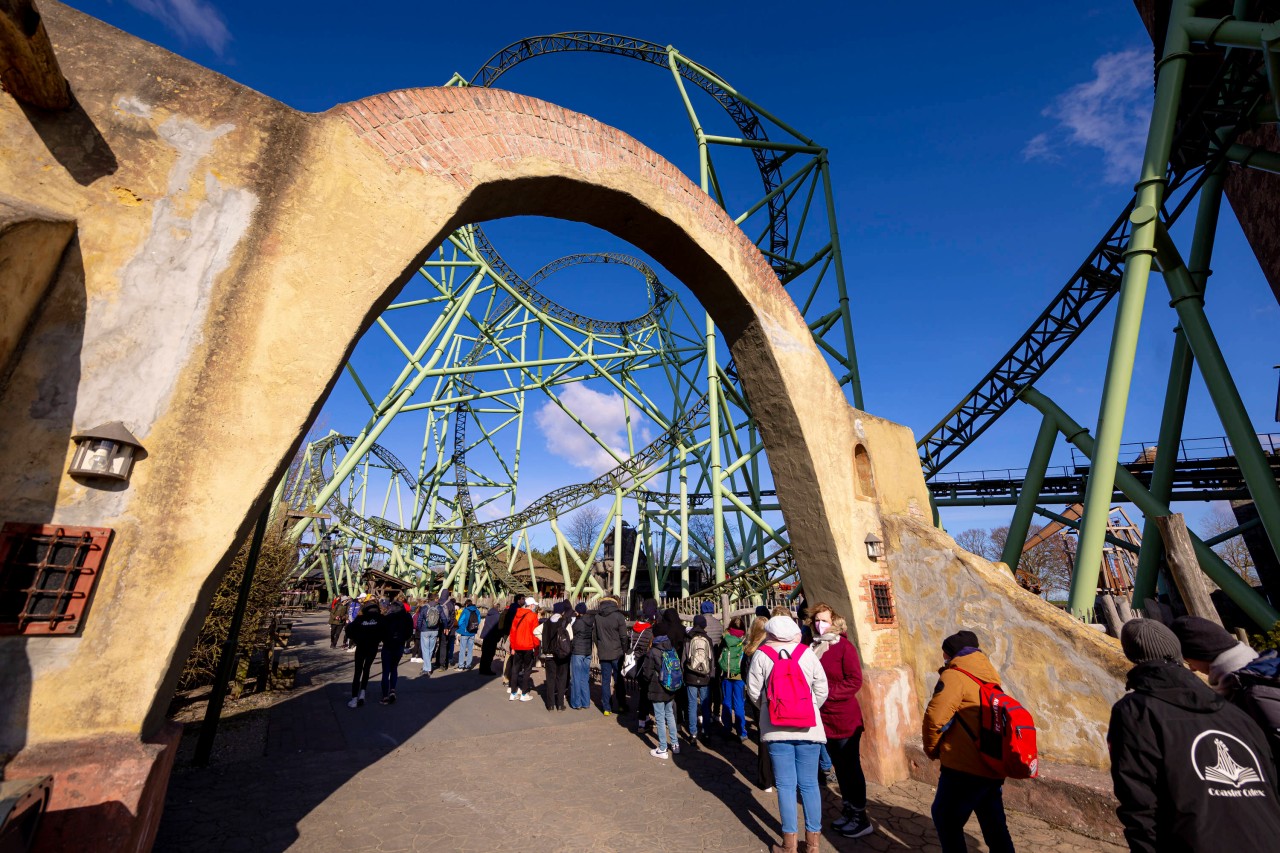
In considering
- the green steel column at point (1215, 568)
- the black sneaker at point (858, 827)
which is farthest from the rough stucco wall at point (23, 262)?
the green steel column at point (1215, 568)

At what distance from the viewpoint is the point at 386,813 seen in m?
3.60

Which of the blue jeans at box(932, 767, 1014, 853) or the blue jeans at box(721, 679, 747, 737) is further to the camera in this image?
the blue jeans at box(721, 679, 747, 737)

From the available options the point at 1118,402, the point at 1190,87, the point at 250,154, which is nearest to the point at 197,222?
the point at 250,154

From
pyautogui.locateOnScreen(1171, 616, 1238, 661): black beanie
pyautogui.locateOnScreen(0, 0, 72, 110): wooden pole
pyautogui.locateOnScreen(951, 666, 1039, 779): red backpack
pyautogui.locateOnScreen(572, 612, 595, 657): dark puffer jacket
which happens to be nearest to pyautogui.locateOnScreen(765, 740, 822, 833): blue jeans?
pyautogui.locateOnScreen(951, 666, 1039, 779): red backpack

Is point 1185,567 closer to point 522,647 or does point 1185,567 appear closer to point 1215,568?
point 1215,568

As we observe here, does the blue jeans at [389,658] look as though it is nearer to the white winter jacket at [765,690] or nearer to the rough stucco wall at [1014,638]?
the white winter jacket at [765,690]

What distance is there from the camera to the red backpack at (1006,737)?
2.38 metres

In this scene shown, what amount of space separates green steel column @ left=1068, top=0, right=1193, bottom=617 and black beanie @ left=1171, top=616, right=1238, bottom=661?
9.71ft

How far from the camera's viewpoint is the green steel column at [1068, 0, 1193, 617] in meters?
5.09

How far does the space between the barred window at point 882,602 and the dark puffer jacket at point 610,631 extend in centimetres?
302

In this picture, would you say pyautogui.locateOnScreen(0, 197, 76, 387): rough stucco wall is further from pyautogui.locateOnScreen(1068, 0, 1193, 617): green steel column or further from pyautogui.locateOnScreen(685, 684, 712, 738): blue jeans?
pyautogui.locateOnScreen(1068, 0, 1193, 617): green steel column

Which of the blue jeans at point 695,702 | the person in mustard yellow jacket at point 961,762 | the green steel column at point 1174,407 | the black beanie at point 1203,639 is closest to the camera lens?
the black beanie at point 1203,639

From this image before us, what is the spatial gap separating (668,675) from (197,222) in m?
4.69

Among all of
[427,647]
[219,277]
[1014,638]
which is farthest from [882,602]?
[427,647]
